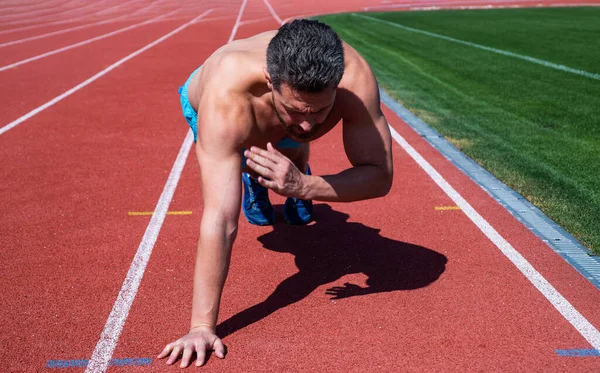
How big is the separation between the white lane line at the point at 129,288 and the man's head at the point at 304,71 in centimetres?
164

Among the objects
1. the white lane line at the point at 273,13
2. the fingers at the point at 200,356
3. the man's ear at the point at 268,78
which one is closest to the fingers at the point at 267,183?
the man's ear at the point at 268,78

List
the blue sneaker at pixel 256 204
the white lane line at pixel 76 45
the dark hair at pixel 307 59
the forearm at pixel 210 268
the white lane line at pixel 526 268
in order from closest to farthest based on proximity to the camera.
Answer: the dark hair at pixel 307 59
the forearm at pixel 210 268
the white lane line at pixel 526 268
the blue sneaker at pixel 256 204
the white lane line at pixel 76 45

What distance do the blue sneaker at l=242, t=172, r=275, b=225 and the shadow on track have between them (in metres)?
0.13

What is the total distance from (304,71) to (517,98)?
809 cm

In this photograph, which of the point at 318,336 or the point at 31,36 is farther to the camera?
the point at 31,36

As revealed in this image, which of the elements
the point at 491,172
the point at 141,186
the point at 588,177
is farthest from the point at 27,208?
the point at 588,177

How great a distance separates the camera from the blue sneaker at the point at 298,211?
577 centimetres

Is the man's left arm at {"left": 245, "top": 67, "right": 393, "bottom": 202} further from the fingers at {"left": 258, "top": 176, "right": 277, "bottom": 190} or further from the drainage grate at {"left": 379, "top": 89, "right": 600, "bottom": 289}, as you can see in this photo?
the drainage grate at {"left": 379, "top": 89, "right": 600, "bottom": 289}

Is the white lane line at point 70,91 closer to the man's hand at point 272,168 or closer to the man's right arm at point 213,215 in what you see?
the man's right arm at point 213,215

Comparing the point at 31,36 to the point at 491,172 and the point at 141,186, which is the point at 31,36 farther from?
the point at 491,172

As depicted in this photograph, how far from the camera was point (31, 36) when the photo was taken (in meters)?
21.3

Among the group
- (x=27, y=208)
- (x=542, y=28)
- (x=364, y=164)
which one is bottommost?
(x=542, y=28)

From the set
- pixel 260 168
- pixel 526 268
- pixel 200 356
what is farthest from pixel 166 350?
pixel 526 268

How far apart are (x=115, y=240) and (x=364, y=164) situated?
2.33 m
